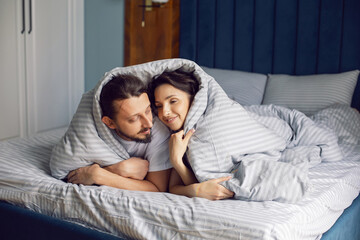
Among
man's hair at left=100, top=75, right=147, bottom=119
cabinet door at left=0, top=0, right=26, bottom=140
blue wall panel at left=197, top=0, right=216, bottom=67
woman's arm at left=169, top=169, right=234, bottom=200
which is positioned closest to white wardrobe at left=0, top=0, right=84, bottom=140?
cabinet door at left=0, top=0, right=26, bottom=140

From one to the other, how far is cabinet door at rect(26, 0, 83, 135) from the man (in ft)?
6.42

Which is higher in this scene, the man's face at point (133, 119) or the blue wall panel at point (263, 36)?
Result: the blue wall panel at point (263, 36)

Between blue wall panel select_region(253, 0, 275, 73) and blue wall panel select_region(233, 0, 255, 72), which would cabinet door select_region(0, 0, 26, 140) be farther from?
blue wall panel select_region(253, 0, 275, 73)

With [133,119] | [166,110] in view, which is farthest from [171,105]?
[133,119]

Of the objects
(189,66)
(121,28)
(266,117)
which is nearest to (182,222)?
(189,66)

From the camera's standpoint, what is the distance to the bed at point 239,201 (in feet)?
Result: 4.85

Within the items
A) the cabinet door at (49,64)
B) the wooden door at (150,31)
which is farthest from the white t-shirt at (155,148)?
the cabinet door at (49,64)

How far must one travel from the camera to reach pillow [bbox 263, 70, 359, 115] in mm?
2783

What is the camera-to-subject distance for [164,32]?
12.0ft

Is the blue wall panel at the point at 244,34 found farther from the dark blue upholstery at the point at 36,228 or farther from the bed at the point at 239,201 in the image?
the dark blue upholstery at the point at 36,228

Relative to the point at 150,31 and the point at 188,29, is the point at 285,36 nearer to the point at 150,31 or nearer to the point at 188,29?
the point at 188,29

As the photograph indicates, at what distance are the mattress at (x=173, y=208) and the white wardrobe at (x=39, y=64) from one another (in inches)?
66.4

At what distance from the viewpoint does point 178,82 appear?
5.96ft

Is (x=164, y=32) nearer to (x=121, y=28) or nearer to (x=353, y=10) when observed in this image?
(x=121, y=28)
